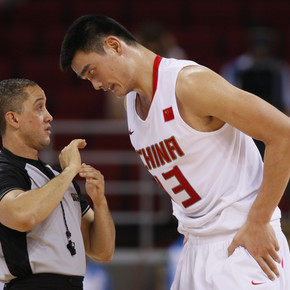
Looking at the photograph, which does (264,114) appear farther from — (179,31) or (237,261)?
(179,31)

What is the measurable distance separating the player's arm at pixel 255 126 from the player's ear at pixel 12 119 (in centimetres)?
85

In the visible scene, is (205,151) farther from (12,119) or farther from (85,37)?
(12,119)

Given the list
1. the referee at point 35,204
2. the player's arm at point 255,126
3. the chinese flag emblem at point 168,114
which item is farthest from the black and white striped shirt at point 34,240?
the player's arm at point 255,126

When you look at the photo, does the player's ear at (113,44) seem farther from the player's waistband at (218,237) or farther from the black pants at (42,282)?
the black pants at (42,282)

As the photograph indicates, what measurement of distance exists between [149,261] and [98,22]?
3798 millimetres

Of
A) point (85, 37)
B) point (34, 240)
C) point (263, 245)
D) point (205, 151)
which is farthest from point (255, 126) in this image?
point (34, 240)

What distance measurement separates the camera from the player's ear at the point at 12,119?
3.28 metres

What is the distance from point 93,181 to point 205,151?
2.09 ft

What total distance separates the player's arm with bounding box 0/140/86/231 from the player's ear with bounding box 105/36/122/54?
76 cm

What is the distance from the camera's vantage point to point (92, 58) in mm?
3297

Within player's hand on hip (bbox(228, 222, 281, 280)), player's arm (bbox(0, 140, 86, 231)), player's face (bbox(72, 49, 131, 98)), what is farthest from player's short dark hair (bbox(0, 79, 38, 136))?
player's hand on hip (bbox(228, 222, 281, 280))

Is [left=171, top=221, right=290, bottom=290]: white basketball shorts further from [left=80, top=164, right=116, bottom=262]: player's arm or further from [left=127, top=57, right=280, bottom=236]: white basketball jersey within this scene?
[left=80, top=164, right=116, bottom=262]: player's arm

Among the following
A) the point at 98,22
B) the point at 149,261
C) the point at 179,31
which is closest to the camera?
the point at 98,22

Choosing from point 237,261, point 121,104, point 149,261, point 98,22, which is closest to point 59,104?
point 121,104
